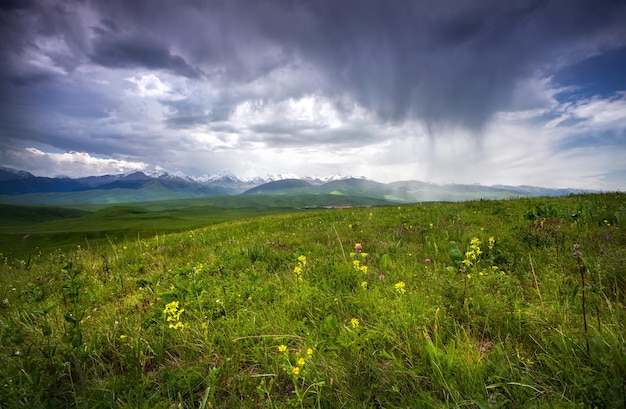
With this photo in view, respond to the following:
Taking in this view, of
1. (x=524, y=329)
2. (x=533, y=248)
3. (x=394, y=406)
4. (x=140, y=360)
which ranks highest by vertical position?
(x=533, y=248)

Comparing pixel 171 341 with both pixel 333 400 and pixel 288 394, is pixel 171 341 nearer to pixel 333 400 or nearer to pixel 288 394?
pixel 288 394

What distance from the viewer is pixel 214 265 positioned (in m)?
6.25

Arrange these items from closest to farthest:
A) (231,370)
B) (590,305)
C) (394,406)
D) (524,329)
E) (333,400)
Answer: (394,406) < (333,400) < (231,370) < (524,329) < (590,305)

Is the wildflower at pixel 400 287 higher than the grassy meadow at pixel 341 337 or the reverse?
higher

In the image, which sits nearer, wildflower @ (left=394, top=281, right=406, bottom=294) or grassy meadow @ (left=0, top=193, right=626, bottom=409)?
grassy meadow @ (left=0, top=193, right=626, bottom=409)

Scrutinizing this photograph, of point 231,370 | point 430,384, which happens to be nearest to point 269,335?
point 231,370

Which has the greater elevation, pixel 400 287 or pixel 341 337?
pixel 400 287

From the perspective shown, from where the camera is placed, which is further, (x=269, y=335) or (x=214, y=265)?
(x=214, y=265)

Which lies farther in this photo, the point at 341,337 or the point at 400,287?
the point at 400,287

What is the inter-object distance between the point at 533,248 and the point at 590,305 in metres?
2.35

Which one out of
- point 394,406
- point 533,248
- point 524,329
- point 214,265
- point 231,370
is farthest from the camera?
point 214,265

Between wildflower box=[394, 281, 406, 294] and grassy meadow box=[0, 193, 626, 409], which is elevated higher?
wildflower box=[394, 281, 406, 294]

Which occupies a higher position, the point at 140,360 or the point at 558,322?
the point at 558,322

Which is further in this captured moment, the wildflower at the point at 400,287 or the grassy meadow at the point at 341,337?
the wildflower at the point at 400,287
